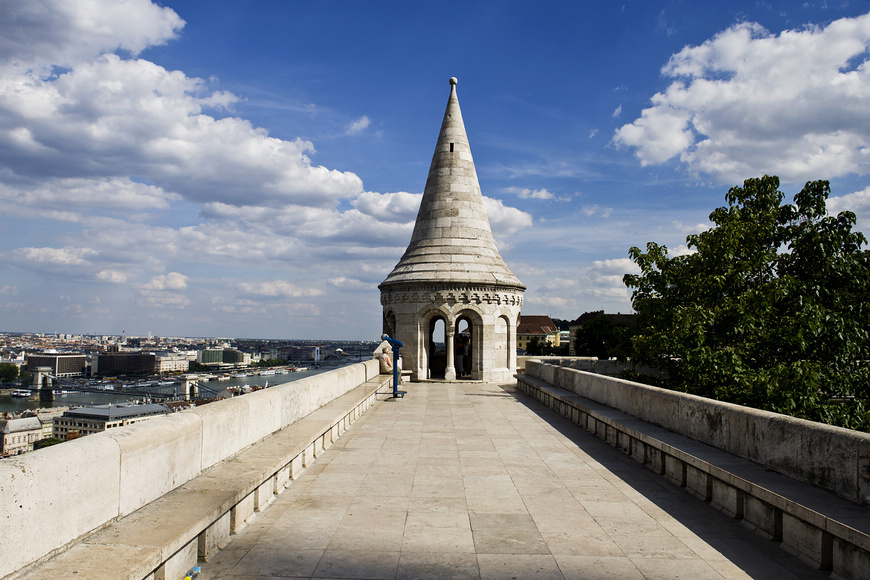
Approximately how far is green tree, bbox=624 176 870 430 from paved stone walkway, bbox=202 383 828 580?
3808mm

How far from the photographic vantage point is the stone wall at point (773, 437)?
392 cm

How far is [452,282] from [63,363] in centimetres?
7263

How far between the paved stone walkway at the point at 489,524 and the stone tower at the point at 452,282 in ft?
32.7

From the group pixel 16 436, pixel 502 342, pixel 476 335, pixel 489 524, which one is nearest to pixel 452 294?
pixel 476 335

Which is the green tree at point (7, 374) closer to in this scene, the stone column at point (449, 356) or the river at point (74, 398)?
the river at point (74, 398)

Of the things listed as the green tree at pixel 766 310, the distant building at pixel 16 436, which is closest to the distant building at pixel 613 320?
the green tree at pixel 766 310

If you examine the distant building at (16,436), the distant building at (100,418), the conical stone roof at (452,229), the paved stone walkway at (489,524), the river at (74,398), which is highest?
the conical stone roof at (452,229)

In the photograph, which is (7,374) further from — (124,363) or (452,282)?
(452,282)

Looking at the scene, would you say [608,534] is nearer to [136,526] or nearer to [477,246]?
[136,526]

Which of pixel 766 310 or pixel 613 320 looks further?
pixel 613 320

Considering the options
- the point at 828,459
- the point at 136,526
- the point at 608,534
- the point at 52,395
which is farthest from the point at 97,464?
the point at 52,395

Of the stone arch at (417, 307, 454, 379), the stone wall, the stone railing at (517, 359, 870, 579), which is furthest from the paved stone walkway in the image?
the stone arch at (417, 307, 454, 379)

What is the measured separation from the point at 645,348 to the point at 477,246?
27.7 feet

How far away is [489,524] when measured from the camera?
452cm
